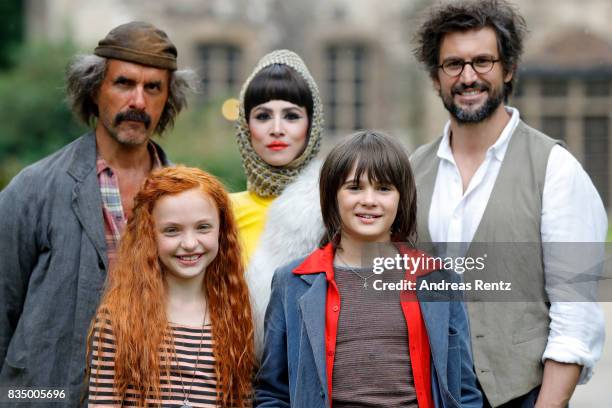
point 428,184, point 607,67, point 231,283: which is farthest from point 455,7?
point 607,67

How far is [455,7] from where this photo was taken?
366 cm

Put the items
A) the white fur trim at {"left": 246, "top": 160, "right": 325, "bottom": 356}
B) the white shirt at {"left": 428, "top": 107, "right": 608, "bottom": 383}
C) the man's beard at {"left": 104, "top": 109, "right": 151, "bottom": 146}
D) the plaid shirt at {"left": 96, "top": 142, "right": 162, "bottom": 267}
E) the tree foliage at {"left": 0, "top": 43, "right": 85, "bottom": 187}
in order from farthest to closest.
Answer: the tree foliage at {"left": 0, "top": 43, "right": 85, "bottom": 187}, the man's beard at {"left": 104, "top": 109, "right": 151, "bottom": 146}, the plaid shirt at {"left": 96, "top": 142, "right": 162, "bottom": 267}, the white fur trim at {"left": 246, "top": 160, "right": 325, "bottom": 356}, the white shirt at {"left": 428, "top": 107, "right": 608, "bottom": 383}

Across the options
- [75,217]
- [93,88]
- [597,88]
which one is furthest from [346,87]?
[75,217]

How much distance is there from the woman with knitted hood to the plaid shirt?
0.46 m

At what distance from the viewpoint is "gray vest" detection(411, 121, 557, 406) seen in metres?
3.32

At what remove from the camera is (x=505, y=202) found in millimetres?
3410

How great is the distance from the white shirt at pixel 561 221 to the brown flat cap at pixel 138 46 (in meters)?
1.33

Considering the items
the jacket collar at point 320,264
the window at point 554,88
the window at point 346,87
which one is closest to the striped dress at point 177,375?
the jacket collar at point 320,264

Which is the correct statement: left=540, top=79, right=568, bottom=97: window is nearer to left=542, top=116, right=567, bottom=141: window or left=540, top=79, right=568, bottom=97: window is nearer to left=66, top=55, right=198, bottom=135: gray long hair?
left=542, top=116, right=567, bottom=141: window

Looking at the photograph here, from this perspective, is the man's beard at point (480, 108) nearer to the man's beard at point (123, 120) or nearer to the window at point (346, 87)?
the man's beard at point (123, 120)

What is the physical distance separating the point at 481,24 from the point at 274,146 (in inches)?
36.3

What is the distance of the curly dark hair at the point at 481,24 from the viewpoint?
11.9 ft

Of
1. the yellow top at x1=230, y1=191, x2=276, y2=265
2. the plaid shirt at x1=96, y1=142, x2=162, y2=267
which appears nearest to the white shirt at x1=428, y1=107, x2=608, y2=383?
the yellow top at x1=230, y1=191, x2=276, y2=265

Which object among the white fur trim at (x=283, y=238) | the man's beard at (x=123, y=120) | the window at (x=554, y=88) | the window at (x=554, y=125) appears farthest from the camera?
the window at (x=554, y=125)
